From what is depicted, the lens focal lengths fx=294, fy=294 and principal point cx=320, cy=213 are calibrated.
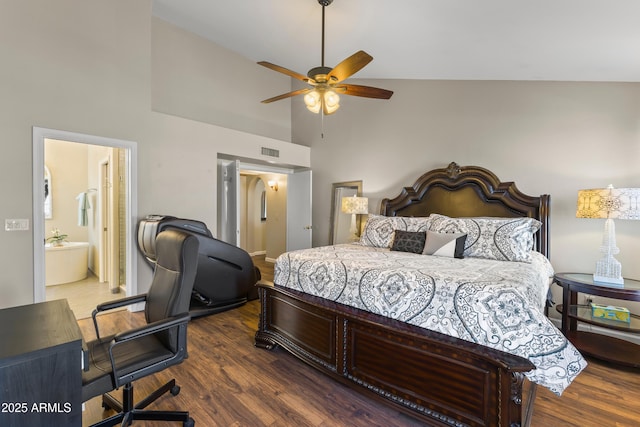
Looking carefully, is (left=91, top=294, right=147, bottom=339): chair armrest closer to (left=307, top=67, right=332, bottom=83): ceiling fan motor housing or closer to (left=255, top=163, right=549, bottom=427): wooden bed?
(left=255, top=163, right=549, bottom=427): wooden bed

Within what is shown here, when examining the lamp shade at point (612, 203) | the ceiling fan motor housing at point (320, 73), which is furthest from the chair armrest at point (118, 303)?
the lamp shade at point (612, 203)

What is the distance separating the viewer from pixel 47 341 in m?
1.24

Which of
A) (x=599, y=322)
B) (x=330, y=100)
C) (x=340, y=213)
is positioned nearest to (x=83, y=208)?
(x=340, y=213)

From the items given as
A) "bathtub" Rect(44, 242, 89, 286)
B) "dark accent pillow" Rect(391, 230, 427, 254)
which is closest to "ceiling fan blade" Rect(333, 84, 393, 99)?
"dark accent pillow" Rect(391, 230, 427, 254)

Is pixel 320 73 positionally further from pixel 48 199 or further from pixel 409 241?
pixel 48 199

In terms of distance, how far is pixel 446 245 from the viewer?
3020 mm

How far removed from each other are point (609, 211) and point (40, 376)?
12.9ft

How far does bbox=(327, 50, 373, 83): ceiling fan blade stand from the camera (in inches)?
91.4

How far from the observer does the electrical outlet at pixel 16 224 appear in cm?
289

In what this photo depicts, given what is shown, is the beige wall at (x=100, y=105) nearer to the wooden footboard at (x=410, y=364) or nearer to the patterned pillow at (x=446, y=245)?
the wooden footboard at (x=410, y=364)

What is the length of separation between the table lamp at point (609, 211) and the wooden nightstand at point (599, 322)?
0.39ft

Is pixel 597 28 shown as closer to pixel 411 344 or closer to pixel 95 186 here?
pixel 411 344

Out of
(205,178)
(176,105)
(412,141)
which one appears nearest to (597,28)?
(412,141)

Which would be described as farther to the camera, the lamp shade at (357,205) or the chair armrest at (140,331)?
the lamp shade at (357,205)
